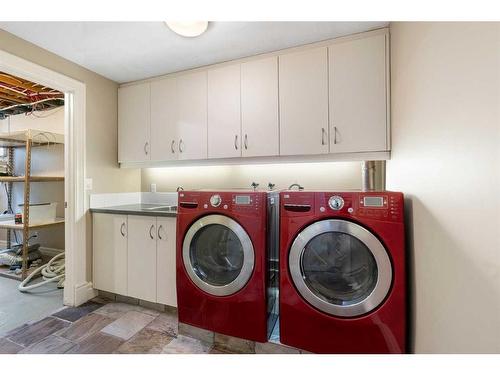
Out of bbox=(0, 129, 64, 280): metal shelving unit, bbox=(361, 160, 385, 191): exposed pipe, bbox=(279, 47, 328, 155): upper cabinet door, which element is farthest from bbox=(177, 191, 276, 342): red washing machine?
bbox=(0, 129, 64, 280): metal shelving unit

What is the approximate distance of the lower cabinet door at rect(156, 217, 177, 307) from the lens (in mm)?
1858

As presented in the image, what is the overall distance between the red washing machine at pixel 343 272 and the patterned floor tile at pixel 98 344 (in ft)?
3.68

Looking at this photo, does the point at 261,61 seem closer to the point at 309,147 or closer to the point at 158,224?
the point at 309,147

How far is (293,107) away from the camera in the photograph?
1848 mm

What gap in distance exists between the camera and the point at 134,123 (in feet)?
7.77

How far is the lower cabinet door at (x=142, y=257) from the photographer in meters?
1.93

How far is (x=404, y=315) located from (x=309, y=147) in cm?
119

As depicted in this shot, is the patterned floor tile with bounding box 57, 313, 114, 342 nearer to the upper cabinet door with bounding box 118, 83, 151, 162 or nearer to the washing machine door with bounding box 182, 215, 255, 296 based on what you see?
the washing machine door with bounding box 182, 215, 255, 296

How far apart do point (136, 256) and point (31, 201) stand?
272 centimetres

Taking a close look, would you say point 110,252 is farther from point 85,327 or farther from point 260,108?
point 260,108

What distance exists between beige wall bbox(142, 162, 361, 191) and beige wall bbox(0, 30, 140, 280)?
38cm

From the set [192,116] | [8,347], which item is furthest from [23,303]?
[192,116]

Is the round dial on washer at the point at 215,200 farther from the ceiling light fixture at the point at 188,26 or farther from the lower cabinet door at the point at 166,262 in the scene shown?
the ceiling light fixture at the point at 188,26
